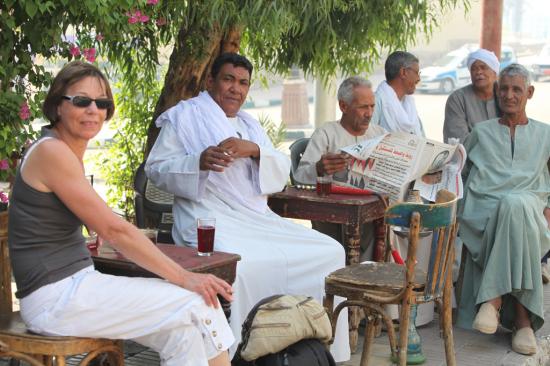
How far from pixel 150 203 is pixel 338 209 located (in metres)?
1.30

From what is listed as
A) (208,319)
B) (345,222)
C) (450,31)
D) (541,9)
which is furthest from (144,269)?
(541,9)

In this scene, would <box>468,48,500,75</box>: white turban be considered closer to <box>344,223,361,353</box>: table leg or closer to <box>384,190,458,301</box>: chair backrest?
<box>344,223,361,353</box>: table leg

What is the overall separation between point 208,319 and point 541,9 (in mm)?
69350

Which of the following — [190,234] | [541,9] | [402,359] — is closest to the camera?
[402,359]

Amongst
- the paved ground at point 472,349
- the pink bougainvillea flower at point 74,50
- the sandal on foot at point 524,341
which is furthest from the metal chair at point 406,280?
the pink bougainvillea flower at point 74,50

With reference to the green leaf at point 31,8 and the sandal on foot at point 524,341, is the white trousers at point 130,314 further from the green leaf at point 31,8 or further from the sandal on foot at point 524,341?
the sandal on foot at point 524,341

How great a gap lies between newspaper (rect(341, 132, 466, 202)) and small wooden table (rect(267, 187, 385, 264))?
0.45ft

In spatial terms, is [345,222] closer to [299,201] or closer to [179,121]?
[299,201]

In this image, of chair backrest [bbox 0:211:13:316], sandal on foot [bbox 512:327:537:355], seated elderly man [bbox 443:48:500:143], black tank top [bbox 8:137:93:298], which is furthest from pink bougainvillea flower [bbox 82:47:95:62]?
sandal on foot [bbox 512:327:537:355]

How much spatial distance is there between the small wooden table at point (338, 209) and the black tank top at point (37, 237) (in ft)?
6.69

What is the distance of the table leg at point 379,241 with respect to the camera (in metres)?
5.92

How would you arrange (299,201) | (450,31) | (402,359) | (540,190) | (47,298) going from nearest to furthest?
(47,298) < (402,359) < (299,201) < (540,190) < (450,31)

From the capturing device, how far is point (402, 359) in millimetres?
4621

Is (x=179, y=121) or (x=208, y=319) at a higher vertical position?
(x=179, y=121)
